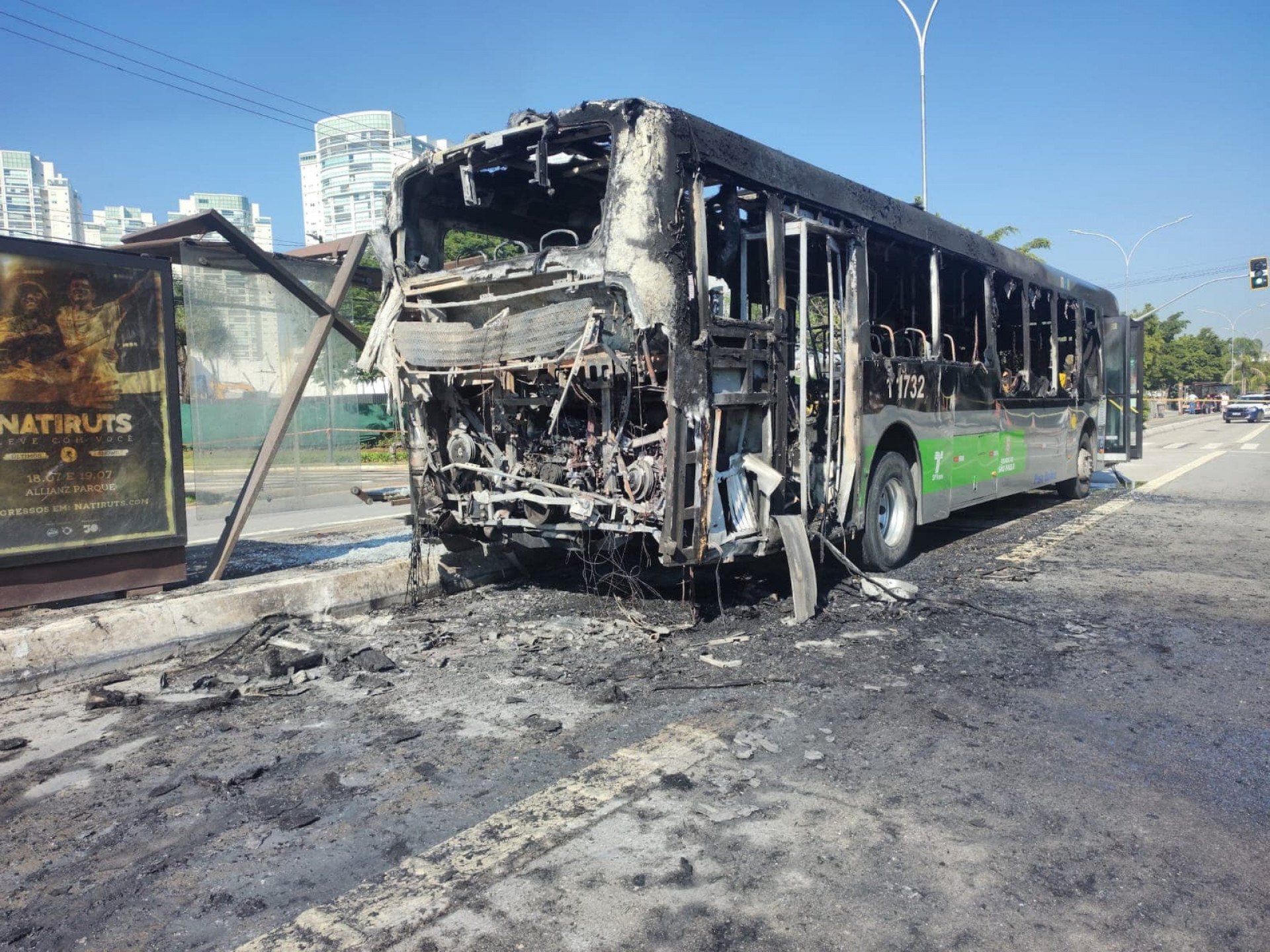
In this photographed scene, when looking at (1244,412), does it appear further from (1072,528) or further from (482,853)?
(482,853)

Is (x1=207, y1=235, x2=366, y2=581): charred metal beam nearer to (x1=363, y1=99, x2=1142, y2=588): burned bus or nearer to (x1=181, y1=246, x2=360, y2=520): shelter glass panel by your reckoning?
(x1=363, y1=99, x2=1142, y2=588): burned bus

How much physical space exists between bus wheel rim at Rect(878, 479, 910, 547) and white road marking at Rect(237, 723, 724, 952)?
4.37 m

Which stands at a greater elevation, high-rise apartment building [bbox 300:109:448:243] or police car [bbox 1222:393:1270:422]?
high-rise apartment building [bbox 300:109:448:243]

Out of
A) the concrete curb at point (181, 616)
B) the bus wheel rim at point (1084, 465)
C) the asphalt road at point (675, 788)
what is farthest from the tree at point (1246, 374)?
the concrete curb at point (181, 616)

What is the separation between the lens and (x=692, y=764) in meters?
3.82

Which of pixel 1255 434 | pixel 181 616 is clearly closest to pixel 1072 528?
pixel 181 616

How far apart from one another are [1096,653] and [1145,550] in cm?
431

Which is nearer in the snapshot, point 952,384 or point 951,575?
point 951,575

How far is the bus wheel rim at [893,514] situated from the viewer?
8.02 m

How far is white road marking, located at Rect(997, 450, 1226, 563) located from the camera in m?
8.86

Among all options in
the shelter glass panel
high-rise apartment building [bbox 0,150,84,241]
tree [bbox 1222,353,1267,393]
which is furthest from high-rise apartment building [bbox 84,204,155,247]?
tree [bbox 1222,353,1267,393]

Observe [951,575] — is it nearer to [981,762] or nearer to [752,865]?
[981,762]

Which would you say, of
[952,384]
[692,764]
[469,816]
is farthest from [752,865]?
[952,384]

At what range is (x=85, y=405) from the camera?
591 cm
